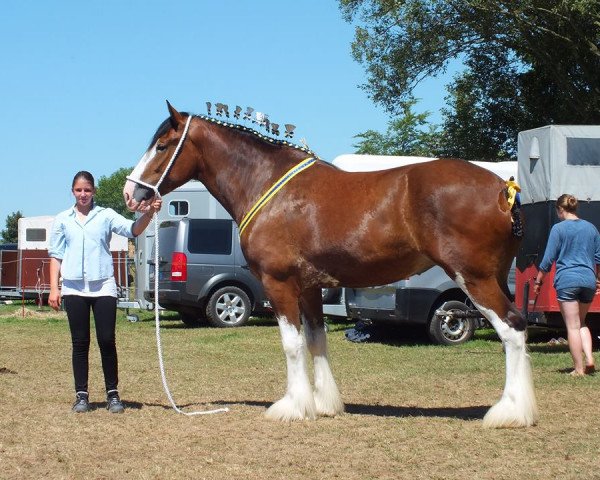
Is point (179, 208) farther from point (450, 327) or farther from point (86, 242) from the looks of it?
point (86, 242)

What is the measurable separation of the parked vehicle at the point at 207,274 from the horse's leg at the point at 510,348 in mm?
12954

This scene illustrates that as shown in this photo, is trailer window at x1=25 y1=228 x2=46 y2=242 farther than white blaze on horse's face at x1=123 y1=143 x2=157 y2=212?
Yes

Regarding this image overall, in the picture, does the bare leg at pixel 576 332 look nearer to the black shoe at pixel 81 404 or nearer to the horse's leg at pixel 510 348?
the horse's leg at pixel 510 348

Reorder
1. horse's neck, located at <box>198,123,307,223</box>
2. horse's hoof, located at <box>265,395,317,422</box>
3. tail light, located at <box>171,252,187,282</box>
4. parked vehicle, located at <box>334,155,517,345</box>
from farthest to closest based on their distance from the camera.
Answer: tail light, located at <box>171,252,187,282</box> → parked vehicle, located at <box>334,155,517,345</box> → horse's neck, located at <box>198,123,307,223</box> → horse's hoof, located at <box>265,395,317,422</box>

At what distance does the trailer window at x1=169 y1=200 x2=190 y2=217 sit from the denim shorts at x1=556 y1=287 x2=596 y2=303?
14.2 metres

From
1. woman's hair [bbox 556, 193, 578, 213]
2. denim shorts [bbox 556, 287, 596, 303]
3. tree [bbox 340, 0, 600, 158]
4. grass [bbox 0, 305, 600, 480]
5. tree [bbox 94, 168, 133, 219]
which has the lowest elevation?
grass [bbox 0, 305, 600, 480]

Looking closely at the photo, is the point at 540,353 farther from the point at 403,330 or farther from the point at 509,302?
the point at 509,302

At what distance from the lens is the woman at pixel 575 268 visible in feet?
34.0

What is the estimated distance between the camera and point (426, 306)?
14.8m

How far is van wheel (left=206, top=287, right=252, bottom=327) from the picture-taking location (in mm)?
19953

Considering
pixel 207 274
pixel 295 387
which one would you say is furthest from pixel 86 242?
pixel 207 274

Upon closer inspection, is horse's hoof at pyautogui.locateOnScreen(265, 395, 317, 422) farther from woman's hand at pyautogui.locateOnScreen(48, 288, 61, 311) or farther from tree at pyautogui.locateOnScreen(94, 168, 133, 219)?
tree at pyautogui.locateOnScreen(94, 168, 133, 219)

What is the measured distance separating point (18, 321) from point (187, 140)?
1523 cm

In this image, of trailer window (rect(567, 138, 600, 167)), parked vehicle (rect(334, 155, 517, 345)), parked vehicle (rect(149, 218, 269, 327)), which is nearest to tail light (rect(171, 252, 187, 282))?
parked vehicle (rect(149, 218, 269, 327))
